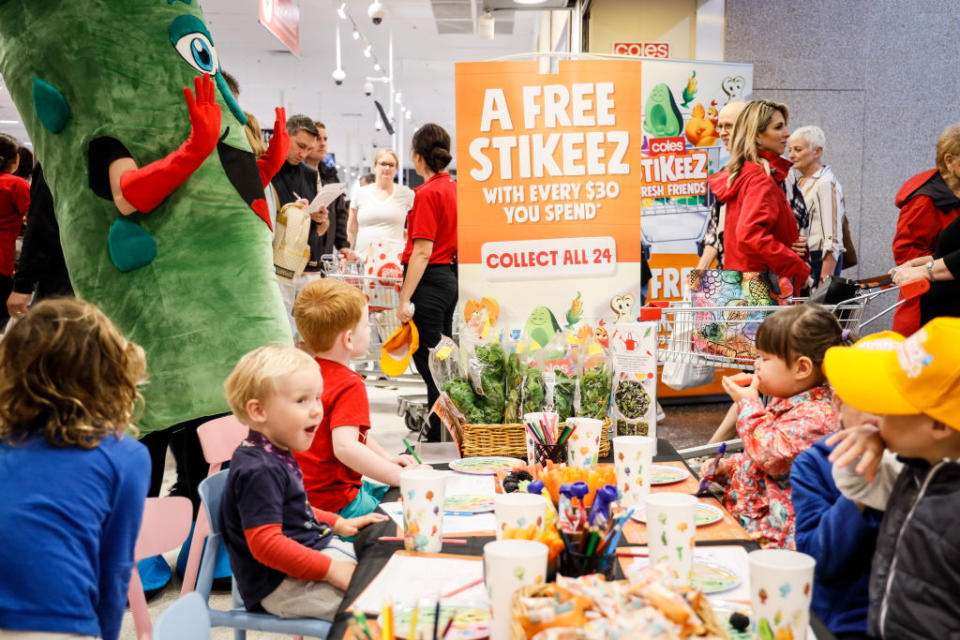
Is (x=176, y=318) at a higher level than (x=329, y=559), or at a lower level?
higher

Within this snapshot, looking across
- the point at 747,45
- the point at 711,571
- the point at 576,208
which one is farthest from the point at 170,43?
the point at 747,45

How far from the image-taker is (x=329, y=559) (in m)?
1.81

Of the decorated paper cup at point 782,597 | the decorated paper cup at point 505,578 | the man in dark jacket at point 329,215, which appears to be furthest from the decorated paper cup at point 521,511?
the man in dark jacket at point 329,215

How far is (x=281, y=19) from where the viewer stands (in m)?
6.65

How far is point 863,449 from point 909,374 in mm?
189

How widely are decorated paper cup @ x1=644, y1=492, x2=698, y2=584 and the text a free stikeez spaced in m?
1.82

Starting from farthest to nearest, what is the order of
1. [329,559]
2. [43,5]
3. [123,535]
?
[43,5]
[329,559]
[123,535]

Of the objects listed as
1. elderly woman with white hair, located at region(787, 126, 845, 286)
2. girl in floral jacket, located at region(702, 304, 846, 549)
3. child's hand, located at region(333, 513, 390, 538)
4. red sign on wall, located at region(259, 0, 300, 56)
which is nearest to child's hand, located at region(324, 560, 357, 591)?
child's hand, located at region(333, 513, 390, 538)

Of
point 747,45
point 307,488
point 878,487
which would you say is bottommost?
point 307,488

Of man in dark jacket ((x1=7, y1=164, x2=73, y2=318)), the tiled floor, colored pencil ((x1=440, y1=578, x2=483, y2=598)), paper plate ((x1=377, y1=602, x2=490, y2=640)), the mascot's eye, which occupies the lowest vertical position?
the tiled floor

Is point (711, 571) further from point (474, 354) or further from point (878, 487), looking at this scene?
point (474, 354)

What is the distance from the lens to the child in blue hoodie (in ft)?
4.49

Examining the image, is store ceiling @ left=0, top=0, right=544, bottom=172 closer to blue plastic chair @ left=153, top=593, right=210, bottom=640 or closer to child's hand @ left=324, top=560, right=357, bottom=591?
child's hand @ left=324, top=560, right=357, bottom=591

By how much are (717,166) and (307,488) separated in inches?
176
